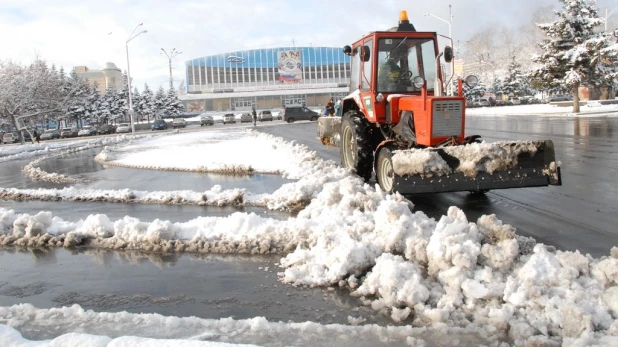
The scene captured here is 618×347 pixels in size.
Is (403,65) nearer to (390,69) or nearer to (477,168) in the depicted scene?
(390,69)

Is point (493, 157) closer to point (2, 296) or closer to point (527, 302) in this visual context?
point (527, 302)

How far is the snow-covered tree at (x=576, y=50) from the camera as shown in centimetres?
3519

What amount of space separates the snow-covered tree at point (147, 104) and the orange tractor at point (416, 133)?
3116 inches

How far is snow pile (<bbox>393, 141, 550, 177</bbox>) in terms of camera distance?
23.3 feet

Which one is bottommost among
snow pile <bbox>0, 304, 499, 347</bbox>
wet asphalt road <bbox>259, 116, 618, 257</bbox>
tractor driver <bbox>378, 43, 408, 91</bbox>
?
snow pile <bbox>0, 304, 499, 347</bbox>

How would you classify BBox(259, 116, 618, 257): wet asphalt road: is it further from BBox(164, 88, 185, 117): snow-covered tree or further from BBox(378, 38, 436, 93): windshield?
BBox(164, 88, 185, 117): snow-covered tree

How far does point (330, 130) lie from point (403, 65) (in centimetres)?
413

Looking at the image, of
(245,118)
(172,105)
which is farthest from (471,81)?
(172,105)

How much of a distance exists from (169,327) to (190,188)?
7577mm

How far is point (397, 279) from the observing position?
448 centimetres

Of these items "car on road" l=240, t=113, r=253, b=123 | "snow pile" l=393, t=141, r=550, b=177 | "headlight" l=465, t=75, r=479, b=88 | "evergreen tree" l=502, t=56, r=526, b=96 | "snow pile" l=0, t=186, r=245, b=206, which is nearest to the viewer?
"snow pile" l=393, t=141, r=550, b=177

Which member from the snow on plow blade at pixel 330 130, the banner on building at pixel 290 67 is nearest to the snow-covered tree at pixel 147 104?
the banner on building at pixel 290 67

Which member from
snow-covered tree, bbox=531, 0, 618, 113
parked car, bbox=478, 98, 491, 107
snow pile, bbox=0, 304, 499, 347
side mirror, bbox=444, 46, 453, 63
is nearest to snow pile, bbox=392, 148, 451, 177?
side mirror, bbox=444, 46, 453, 63

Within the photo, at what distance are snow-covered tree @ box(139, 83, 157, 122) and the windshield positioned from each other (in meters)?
80.9
